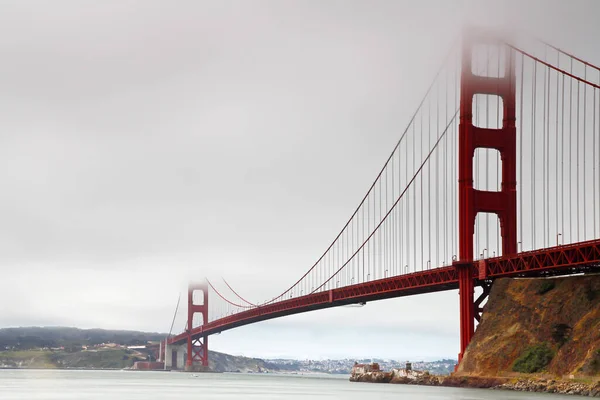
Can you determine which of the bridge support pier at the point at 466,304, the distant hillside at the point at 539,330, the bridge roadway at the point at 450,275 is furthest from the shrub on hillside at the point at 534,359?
the bridge support pier at the point at 466,304

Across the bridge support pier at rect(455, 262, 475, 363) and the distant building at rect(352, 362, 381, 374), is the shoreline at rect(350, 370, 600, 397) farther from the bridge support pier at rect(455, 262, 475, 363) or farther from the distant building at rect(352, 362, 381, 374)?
the distant building at rect(352, 362, 381, 374)

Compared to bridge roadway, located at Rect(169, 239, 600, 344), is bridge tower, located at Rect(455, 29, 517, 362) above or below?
above

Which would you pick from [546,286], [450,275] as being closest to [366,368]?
[450,275]

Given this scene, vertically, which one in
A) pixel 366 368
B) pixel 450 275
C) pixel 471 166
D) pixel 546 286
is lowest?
pixel 366 368

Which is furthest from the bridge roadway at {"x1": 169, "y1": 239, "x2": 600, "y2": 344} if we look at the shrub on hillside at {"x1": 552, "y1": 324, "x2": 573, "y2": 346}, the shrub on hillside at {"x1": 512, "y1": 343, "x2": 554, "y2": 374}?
the shrub on hillside at {"x1": 512, "y1": 343, "x2": 554, "y2": 374}

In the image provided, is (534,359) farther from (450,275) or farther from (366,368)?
(366,368)

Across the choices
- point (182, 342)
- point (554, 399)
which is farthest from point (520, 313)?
point (182, 342)
